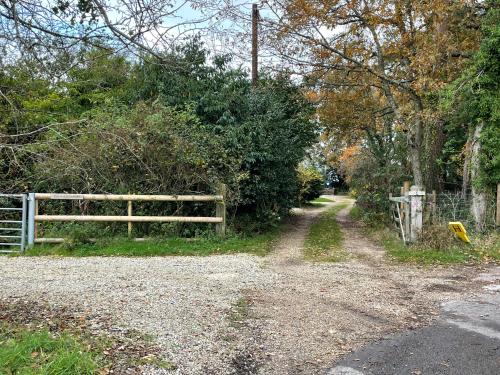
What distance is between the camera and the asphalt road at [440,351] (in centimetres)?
404

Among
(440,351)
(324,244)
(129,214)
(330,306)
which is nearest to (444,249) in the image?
(324,244)

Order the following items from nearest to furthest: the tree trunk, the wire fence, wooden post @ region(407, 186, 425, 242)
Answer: wooden post @ region(407, 186, 425, 242) < the wire fence < the tree trunk

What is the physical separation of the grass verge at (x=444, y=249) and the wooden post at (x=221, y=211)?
4.00 metres

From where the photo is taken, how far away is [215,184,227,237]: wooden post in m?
11.1

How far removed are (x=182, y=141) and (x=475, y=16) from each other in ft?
29.9

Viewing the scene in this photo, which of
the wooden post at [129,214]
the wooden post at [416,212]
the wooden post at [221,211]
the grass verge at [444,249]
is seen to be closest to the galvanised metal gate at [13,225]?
the wooden post at [129,214]

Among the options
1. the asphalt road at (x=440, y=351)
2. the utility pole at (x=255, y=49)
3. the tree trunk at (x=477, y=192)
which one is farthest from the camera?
the utility pole at (x=255, y=49)

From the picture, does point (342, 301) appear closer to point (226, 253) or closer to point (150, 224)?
point (226, 253)

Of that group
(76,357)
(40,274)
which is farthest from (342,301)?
(40,274)

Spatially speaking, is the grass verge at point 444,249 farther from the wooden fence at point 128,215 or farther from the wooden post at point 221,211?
the wooden fence at point 128,215

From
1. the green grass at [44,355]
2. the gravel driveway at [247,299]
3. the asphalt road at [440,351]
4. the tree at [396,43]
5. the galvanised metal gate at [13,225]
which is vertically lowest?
the asphalt road at [440,351]

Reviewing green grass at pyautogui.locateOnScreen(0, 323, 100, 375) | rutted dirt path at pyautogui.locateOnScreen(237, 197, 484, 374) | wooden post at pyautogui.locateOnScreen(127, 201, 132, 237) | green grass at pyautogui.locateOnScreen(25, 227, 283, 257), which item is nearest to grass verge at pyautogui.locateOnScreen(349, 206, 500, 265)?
rutted dirt path at pyautogui.locateOnScreen(237, 197, 484, 374)

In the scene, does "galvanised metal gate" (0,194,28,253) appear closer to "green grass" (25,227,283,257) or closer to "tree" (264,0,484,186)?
"green grass" (25,227,283,257)

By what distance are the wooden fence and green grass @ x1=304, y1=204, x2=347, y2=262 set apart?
2332mm
